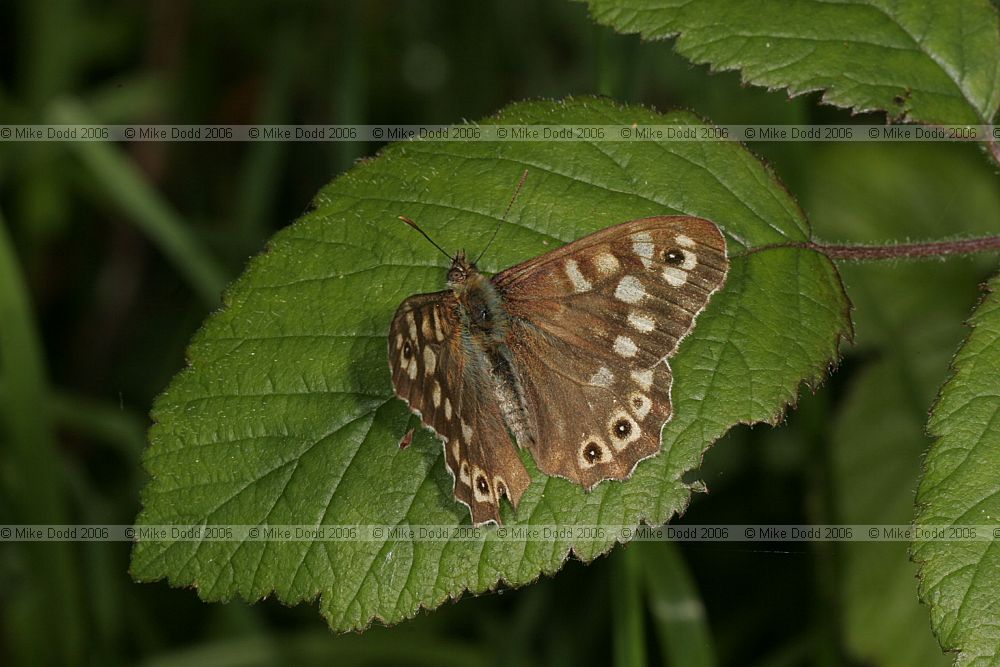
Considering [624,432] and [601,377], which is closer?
[624,432]

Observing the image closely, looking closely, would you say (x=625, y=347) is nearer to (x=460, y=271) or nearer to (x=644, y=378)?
(x=644, y=378)

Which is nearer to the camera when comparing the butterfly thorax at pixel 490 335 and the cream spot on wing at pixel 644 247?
the cream spot on wing at pixel 644 247

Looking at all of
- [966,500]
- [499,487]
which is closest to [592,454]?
[499,487]

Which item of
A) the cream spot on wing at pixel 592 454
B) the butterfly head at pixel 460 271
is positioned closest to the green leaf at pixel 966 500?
the cream spot on wing at pixel 592 454

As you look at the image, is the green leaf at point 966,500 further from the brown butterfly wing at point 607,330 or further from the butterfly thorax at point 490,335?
the butterfly thorax at point 490,335

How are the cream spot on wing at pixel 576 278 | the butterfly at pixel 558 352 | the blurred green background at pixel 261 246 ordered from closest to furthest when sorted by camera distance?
the butterfly at pixel 558 352, the cream spot on wing at pixel 576 278, the blurred green background at pixel 261 246

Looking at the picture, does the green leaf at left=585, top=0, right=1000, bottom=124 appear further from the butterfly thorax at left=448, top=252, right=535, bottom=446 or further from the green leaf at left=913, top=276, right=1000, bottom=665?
the butterfly thorax at left=448, top=252, right=535, bottom=446
